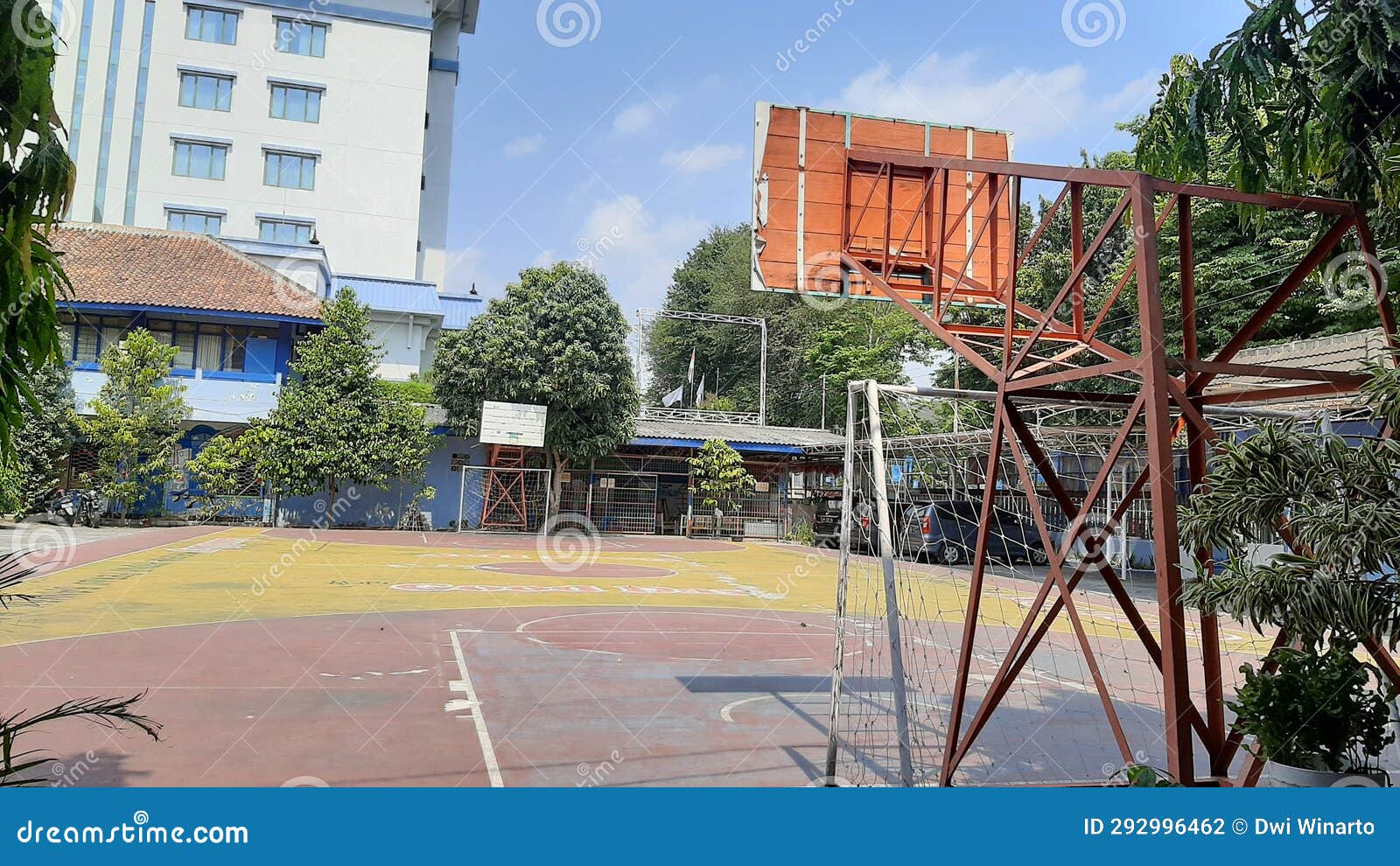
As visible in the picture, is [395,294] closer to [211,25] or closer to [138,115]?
[138,115]

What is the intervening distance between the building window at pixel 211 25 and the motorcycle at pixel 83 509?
20.1 meters

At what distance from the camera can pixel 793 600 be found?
13734 millimetres

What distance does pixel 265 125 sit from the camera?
34.1 metres

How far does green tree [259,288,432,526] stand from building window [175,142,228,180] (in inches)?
539

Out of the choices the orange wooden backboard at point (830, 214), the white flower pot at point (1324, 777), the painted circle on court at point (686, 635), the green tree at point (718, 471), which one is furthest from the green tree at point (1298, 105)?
the green tree at point (718, 471)

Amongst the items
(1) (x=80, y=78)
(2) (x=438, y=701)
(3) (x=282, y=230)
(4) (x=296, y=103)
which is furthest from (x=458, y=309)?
(2) (x=438, y=701)

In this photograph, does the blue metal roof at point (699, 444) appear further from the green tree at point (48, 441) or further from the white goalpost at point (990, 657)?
the green tree at point (48, 441)

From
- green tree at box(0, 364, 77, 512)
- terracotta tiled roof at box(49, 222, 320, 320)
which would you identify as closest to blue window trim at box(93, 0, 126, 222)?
terracotta tiled roof at box(49, 222, 320, 320)

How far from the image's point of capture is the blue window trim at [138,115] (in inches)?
1316

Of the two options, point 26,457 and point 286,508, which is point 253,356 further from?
point 26,457

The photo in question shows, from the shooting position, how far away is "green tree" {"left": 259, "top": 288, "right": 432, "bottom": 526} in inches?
898

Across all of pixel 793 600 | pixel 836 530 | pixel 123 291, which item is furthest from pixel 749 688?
pixel 123 291

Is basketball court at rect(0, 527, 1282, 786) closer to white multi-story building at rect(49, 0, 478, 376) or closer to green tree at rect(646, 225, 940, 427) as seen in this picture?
green tree at rect(646, 225, 940, 427)

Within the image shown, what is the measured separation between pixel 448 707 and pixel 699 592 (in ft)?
25.7
